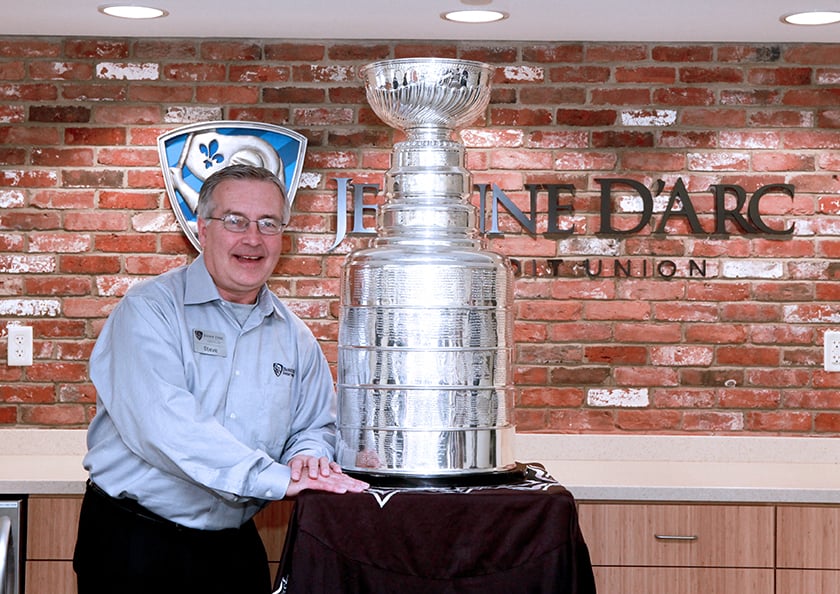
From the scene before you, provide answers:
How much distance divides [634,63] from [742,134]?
0.41 metres

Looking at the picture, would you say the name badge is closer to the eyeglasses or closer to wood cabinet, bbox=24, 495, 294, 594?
the eyeglasses

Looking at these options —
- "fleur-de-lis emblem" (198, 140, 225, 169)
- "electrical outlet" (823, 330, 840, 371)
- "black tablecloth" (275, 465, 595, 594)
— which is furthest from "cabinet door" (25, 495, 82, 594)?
"electrical outlet" (823, 330, 840, 371)

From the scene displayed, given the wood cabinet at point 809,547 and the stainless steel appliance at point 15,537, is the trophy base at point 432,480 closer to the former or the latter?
the wood cabinet at point 809,547

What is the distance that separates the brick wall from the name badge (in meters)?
1.10

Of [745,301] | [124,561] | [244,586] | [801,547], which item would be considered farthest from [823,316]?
[124,561]

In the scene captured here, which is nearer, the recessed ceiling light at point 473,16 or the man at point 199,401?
the man at point 199,401

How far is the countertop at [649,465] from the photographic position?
2.92 metres

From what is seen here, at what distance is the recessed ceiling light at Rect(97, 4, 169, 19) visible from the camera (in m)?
3.16

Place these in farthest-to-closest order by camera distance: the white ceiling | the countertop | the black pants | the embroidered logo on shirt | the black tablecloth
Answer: the white ceiling → the countertop → the embroidered logo on shirt → the black pants → the black tablecloth

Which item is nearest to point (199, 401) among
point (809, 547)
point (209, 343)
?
point (209, 343)

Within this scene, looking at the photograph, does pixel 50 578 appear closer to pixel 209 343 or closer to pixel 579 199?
pixel 209 343

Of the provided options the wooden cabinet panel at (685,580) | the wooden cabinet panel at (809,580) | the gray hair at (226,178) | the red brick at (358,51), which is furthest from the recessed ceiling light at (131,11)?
the wooden cabinet panel at (809,580)

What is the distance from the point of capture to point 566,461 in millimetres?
3496

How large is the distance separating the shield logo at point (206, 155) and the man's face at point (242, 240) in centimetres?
100
